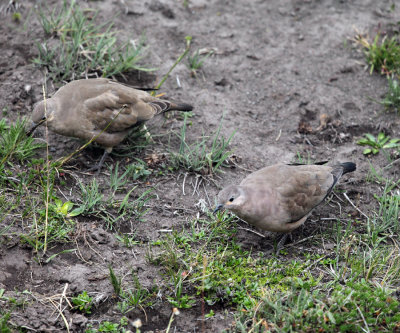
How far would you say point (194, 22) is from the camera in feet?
26.0

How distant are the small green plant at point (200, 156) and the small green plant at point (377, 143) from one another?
5.61ft

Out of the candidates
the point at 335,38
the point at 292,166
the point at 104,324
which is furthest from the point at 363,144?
the point at 104,324

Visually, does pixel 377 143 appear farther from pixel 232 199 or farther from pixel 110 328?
pixel 110 328

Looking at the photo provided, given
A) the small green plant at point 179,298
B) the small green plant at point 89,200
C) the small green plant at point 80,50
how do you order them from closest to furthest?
1. the small green plant at point 179,298
2. the small green plant at point 89,200
3. the small green plant at point 80,50

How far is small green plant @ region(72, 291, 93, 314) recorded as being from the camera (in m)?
4.26

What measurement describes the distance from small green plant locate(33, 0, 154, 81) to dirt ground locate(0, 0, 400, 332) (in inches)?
9.5

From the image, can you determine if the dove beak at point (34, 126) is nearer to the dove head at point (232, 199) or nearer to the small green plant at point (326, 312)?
the dove head at point (232, 199)

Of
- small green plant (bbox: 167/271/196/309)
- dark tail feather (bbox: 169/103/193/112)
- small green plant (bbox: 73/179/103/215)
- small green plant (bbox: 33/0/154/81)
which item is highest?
small green plant (bbox: 33/0/154/81)

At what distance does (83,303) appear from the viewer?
14.0ft

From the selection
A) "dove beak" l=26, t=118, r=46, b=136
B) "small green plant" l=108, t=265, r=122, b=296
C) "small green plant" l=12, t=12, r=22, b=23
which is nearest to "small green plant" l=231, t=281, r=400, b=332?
"small green plant" l=108, t=265, r=122, b=296

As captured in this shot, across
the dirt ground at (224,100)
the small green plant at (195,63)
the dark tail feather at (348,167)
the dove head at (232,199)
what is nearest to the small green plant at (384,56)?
the dirt ground at (224,100)

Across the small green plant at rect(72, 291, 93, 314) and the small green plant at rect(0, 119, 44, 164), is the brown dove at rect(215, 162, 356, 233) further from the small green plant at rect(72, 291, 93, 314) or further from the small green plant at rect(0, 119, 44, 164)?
the small green plant at rect(0, 119, 44, 164)

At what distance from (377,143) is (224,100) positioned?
2.02 metres

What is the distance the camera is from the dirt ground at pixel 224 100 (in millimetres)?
4543
